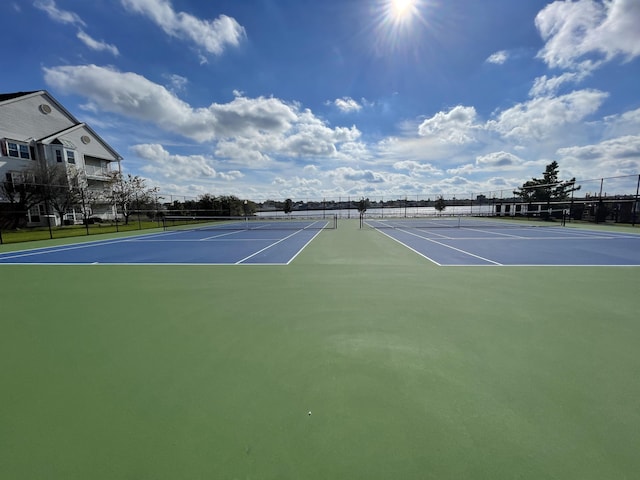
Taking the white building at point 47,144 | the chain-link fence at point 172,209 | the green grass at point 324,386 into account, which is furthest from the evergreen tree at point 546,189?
the white building at point 47,144

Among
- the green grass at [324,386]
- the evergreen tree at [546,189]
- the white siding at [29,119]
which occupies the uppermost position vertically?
the white siding at [29,119]

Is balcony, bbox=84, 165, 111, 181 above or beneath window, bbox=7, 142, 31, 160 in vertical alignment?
beneath

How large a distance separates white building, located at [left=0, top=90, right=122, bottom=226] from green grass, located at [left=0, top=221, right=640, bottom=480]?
28.4 m

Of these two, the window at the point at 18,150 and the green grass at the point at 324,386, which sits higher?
the window at the point at 18,150

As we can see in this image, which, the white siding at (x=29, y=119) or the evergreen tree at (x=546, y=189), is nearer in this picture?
the white siding at (x=29, y=119)

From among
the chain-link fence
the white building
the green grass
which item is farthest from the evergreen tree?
the white building

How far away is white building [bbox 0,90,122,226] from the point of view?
22547 mm

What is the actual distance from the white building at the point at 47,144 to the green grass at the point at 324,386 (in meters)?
28.4

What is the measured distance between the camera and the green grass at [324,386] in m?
1.66

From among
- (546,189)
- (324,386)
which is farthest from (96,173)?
(546,189)

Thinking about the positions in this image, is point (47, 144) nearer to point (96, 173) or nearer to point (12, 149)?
point (12, 149)

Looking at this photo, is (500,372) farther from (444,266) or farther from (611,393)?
(444,266)

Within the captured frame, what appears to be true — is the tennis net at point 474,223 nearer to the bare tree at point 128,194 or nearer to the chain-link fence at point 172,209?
the chain-link fence at point 172,209

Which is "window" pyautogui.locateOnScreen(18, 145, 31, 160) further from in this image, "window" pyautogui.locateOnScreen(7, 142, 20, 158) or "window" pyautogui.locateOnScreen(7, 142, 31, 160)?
"window" pyautogui.locateOnScreen(7, 142, 20, 158)
